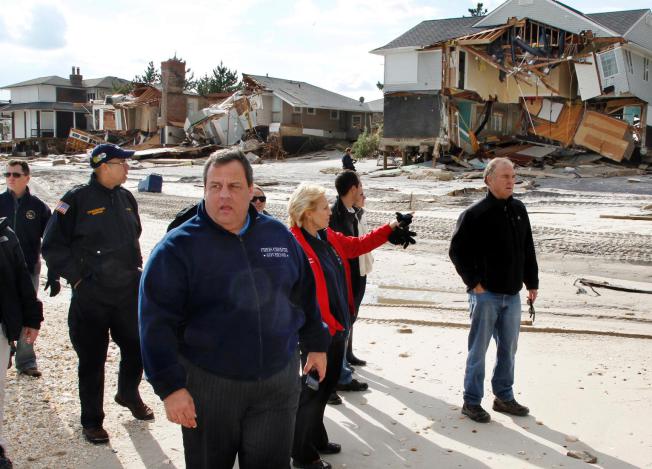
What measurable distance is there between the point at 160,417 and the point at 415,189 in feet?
60.8

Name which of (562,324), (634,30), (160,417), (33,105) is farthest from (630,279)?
(33,105)

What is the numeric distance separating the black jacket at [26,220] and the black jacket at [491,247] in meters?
3.77

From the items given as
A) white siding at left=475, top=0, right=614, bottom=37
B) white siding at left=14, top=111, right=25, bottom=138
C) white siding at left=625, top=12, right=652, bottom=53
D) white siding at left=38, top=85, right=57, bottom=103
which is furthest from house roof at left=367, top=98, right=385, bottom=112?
white siding at left=14, top=111, right=25, bottom=138

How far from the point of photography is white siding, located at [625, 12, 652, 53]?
34250 millimetres

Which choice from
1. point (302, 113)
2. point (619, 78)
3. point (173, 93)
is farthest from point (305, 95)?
point (619, 78)

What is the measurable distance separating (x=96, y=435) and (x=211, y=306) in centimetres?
233

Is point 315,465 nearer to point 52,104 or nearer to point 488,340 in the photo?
point 488,340

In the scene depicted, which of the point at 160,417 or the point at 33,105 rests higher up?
the point at 33,105

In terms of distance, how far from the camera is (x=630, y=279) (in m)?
10.9

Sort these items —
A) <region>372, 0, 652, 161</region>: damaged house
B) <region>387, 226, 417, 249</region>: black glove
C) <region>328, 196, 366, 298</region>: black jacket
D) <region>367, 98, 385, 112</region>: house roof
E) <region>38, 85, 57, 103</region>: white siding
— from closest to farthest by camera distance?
<region>387, 226, 417, 249</region>: black glove < <region>328, 196, 366, 298</region>: black jacket < <region>372, 0, 652, 161</region>: damaged house < <region>367, 98, 385, 112</region>: house roof < <region>38, 85, 57, 103</region>: white siding

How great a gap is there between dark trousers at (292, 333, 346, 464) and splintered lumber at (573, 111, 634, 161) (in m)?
29.6

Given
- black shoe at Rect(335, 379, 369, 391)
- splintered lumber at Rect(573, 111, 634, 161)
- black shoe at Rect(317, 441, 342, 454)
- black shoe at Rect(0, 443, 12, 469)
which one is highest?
splintered lumber at Rect(573, 111, 634, 161)

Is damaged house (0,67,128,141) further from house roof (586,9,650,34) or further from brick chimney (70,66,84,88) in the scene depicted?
house roof (586,9,650,34)

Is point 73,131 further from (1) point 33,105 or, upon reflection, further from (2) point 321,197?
(2) point 321,197
